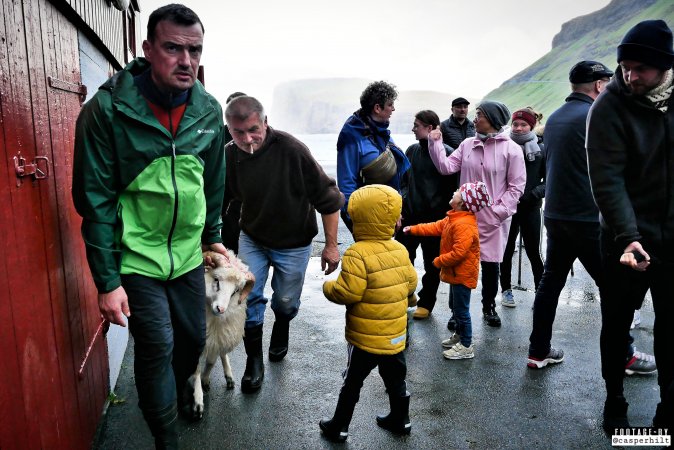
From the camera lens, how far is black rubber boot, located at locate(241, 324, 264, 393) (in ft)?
13.3

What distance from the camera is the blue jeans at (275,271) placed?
4277 mm

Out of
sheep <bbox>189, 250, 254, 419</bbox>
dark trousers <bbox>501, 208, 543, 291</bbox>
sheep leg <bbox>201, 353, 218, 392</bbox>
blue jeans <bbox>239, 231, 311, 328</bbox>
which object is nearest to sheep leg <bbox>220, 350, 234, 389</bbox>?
sheep <bbox>189, 250, 254, 419</bbox>

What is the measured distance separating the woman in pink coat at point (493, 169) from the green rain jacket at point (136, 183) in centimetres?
327

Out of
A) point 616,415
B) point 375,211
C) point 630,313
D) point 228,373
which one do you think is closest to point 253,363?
point 228,373

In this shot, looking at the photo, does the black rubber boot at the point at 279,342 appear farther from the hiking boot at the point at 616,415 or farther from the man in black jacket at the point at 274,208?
the hiking boot at the point at 616,415

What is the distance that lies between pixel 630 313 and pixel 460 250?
4.76 ft

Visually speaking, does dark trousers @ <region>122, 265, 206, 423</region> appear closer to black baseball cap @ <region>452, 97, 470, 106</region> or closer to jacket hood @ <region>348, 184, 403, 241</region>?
jacket hood @ <region>348, 184, 403, 241</region>

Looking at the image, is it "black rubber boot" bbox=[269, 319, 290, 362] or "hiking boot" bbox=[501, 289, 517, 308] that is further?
"hiking boot" bbox=[501, 289, 517, 308]

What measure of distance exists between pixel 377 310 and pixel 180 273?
120 centimetres

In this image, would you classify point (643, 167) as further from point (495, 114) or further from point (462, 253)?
point (495, 114)

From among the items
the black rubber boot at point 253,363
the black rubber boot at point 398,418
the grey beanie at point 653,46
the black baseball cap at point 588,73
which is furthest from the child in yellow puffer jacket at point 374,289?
the black baseball cap at point 588,73

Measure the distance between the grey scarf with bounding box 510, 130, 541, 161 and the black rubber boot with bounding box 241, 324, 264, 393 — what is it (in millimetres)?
3974

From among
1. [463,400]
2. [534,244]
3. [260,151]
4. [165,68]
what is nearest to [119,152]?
[165,68]

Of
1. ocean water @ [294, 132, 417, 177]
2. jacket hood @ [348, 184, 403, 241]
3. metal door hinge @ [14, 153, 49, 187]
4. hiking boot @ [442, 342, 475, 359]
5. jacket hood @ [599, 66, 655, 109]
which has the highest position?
jacket hood @ [599, 66, 655, 109]
